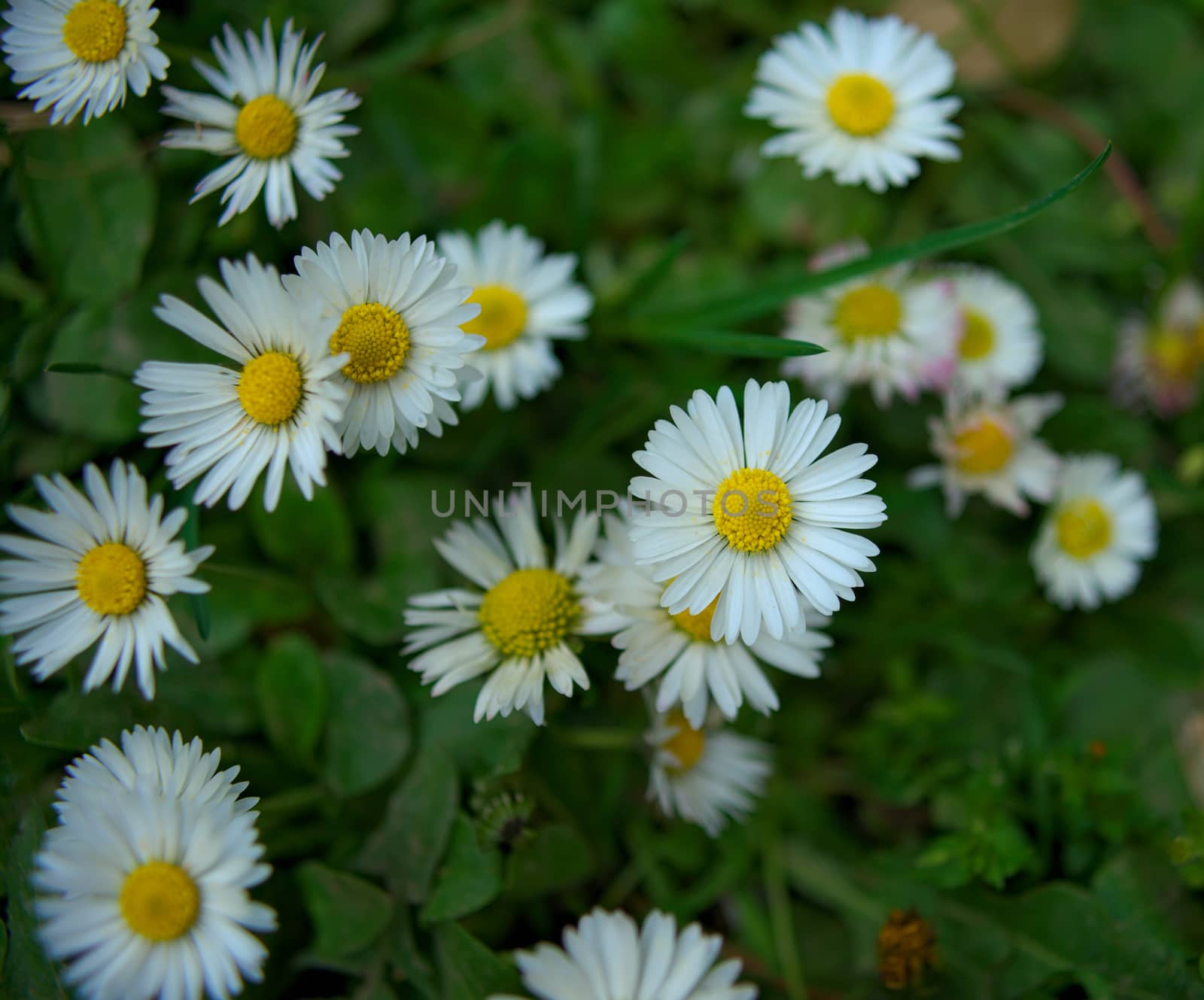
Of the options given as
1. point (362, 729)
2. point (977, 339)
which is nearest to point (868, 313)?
point (977, 339)

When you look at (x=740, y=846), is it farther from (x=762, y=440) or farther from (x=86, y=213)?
(x=86, y=213)

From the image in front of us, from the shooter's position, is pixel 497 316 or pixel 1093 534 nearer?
pixel 497 316

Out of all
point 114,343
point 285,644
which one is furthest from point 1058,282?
point 114,343

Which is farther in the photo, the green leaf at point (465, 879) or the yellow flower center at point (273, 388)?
the green leaf at point (465, 879)

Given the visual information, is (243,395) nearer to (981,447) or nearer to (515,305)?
(515,305)

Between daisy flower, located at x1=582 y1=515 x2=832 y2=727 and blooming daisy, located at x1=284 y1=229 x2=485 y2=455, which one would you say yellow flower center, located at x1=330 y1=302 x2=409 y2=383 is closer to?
blooming daisy, located at x1=284 y1=229 x2=485 y2=455

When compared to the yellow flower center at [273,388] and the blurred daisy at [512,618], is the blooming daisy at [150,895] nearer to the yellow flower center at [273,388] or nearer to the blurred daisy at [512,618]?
the blurred daisy at [512,618]

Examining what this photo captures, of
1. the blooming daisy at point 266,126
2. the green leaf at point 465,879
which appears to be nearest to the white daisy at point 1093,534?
the green leaf at point 465,879
